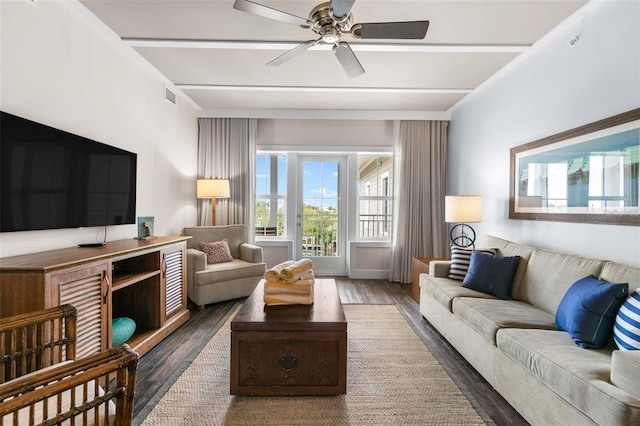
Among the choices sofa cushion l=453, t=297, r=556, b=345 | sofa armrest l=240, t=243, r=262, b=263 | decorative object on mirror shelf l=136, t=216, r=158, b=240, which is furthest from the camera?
sofa armrest l=240, t=243, r=262, b=263

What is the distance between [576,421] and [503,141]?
109 inches

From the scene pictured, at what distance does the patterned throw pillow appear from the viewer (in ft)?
12.7

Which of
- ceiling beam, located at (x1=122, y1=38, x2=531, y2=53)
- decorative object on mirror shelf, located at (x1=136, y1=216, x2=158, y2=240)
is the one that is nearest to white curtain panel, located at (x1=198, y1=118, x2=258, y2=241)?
decorative object on mirror shelf, located at (x1=136, y1=216, x2=158, y2=240)

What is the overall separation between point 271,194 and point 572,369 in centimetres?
422

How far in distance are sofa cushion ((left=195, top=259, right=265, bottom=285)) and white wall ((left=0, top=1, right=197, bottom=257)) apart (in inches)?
29.0

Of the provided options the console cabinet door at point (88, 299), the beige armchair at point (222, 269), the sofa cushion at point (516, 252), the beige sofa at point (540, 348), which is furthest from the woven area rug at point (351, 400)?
the beige armchair at point (222, 269)

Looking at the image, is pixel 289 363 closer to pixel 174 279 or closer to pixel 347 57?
pixel 174 279

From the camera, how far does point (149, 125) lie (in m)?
3.36

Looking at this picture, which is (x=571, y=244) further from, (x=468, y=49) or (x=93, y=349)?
(x=93, y=349)

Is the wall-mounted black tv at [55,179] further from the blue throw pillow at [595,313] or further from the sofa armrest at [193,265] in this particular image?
the blue throw pillow at [595,313]

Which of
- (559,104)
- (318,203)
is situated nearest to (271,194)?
(318,203)

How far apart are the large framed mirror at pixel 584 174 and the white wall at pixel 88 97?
12.6 feet

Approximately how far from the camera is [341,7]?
1.84 metres

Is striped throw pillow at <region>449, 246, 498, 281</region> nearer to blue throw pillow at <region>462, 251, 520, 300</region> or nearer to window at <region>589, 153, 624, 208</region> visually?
blue throw pillow at <region>462, 251, 520, 300</region>
